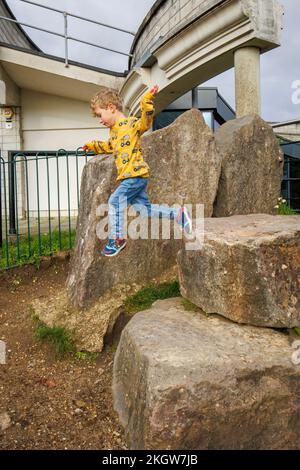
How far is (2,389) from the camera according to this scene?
9.29 feet

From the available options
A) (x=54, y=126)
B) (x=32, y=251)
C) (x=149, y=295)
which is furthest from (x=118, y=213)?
(x=54, y=126)

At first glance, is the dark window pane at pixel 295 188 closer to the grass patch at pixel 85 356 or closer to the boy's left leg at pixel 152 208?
the boy's left leg at pixel 152 208

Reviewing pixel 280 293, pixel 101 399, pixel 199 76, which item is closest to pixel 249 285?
pixel 280 293

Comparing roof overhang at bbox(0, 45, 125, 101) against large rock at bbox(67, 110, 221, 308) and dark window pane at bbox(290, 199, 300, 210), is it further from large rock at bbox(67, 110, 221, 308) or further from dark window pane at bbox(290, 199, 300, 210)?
large rock at bbox(67, 110, 221, 308)

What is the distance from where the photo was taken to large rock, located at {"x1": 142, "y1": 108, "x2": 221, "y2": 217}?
371cm

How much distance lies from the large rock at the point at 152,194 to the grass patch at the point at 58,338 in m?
0.27

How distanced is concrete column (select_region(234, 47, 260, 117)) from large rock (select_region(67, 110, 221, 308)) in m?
1.83

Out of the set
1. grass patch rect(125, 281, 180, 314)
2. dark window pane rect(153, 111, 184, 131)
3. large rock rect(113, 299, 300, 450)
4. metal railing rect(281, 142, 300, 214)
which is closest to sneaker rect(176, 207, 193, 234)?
grass patch rect(125, 281, 180, 314)

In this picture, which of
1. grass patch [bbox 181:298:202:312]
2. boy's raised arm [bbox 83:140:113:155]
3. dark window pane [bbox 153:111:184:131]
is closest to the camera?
grass patch [bbox 181:298:202:312]

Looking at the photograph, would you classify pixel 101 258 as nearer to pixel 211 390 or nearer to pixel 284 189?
pixel 211 390

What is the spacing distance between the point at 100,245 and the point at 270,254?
155 centimetres

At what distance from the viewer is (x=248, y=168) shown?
13.6 ft

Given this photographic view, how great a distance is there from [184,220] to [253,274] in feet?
3.02
